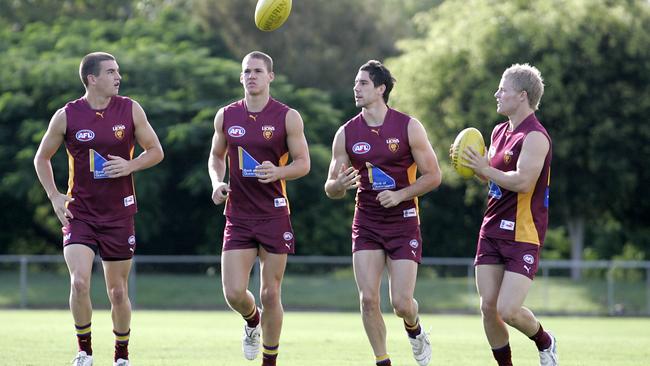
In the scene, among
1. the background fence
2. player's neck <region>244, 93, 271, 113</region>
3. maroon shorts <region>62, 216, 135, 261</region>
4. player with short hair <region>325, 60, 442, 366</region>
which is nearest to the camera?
player with short hair <region>325, 60, 442, 366</region>

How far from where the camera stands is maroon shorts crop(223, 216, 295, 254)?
1023 cm

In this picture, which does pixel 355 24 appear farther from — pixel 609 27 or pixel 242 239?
pixel 242 239

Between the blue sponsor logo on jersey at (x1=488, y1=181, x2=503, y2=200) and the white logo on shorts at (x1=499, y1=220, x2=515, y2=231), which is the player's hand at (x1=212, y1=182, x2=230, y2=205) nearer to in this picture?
the blue sponsor logo on jersey at (x1=488, y1=181, x2=503, y2=200)

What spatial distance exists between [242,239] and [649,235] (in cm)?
2636

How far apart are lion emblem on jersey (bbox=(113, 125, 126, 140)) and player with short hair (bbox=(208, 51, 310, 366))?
2.86ft

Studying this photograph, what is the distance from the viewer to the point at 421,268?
29281 mm

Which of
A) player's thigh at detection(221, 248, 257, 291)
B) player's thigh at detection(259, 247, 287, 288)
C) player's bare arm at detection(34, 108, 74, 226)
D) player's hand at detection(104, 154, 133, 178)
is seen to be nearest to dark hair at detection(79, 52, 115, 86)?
player's bare arm at detection(34, 108, 74, 226)

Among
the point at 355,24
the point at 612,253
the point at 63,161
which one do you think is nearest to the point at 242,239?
the point at 63,161

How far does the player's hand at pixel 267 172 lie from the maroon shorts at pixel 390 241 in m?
0.86

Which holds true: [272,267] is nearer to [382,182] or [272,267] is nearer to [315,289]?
[382,182]

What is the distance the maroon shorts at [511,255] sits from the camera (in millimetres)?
9461

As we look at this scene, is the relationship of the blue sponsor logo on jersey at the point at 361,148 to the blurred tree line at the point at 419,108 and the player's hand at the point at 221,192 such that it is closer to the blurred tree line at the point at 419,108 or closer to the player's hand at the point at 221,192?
the player's hand at the point at 221,192

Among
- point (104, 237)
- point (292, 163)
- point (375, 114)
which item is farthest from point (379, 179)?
point (104, 237)

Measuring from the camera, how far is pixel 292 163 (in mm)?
10188
